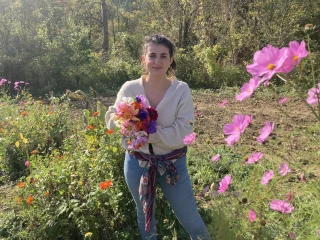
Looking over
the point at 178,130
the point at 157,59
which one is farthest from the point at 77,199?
the point at 157,59

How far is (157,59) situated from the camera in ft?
5.73

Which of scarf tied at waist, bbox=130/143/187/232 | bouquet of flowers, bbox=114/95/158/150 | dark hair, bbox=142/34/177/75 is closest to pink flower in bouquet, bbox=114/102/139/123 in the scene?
bouquet of flowers, bbox=114/95/158/150

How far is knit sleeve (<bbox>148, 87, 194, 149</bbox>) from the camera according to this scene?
1646 millimetres

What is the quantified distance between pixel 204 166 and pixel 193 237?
1.38m

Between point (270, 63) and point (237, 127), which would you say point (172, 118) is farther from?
point (270, 63)

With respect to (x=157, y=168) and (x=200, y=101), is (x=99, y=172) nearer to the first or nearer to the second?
(x=157, y=168)

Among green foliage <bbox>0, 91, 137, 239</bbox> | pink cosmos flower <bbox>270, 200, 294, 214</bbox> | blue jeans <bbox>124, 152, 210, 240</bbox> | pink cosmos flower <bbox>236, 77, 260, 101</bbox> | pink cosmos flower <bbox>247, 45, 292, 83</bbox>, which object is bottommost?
green foliage <bbox>0, 91, 137, 239</bbox>

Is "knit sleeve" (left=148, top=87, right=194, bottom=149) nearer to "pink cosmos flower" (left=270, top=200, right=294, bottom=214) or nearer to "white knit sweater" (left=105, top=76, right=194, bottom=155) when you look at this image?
"white knit sweater" (left=105, top=76, right=194, bottom=155)

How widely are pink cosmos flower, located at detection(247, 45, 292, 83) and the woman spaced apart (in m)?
0.88

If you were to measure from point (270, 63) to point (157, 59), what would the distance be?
3.34ft

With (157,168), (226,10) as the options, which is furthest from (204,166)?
(226,10)

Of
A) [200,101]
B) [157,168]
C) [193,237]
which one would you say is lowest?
[200,101]

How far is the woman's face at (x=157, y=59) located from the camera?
1748mm

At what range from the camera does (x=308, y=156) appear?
3102mm
